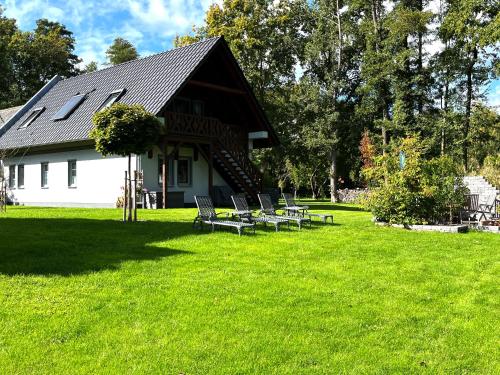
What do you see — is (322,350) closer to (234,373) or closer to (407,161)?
(234,373)

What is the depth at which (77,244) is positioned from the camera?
8.64 metres

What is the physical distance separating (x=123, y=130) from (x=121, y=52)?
40.6m

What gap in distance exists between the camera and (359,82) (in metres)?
33.7

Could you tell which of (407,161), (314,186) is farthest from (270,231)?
(314,186)

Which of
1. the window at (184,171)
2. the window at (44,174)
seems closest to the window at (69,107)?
the window at (44,174)

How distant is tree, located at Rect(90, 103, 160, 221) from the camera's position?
12.4 m

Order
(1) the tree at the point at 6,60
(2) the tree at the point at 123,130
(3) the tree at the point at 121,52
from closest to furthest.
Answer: (2) the tree at the point at 123,130
(1) the tree at the point at 6,60
(3) the tree at the point at 121,52

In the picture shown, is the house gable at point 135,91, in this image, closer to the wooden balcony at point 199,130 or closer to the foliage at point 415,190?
the wooden balcony at point 199,130

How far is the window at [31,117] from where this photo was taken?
24856 millimetres

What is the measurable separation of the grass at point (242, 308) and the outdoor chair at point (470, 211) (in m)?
4.96

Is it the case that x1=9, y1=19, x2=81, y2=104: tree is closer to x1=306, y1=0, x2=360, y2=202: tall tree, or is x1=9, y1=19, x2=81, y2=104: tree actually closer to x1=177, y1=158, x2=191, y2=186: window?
x1=306, y1=0, x2=360, y2=202: tall tree

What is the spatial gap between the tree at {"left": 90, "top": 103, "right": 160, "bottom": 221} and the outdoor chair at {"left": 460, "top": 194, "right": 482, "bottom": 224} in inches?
357

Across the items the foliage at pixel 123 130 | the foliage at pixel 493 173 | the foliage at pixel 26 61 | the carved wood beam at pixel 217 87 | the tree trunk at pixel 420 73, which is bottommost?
the foliage at pixel 493 173

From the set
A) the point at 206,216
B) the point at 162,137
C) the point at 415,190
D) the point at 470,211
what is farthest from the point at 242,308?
the point at 162,137
